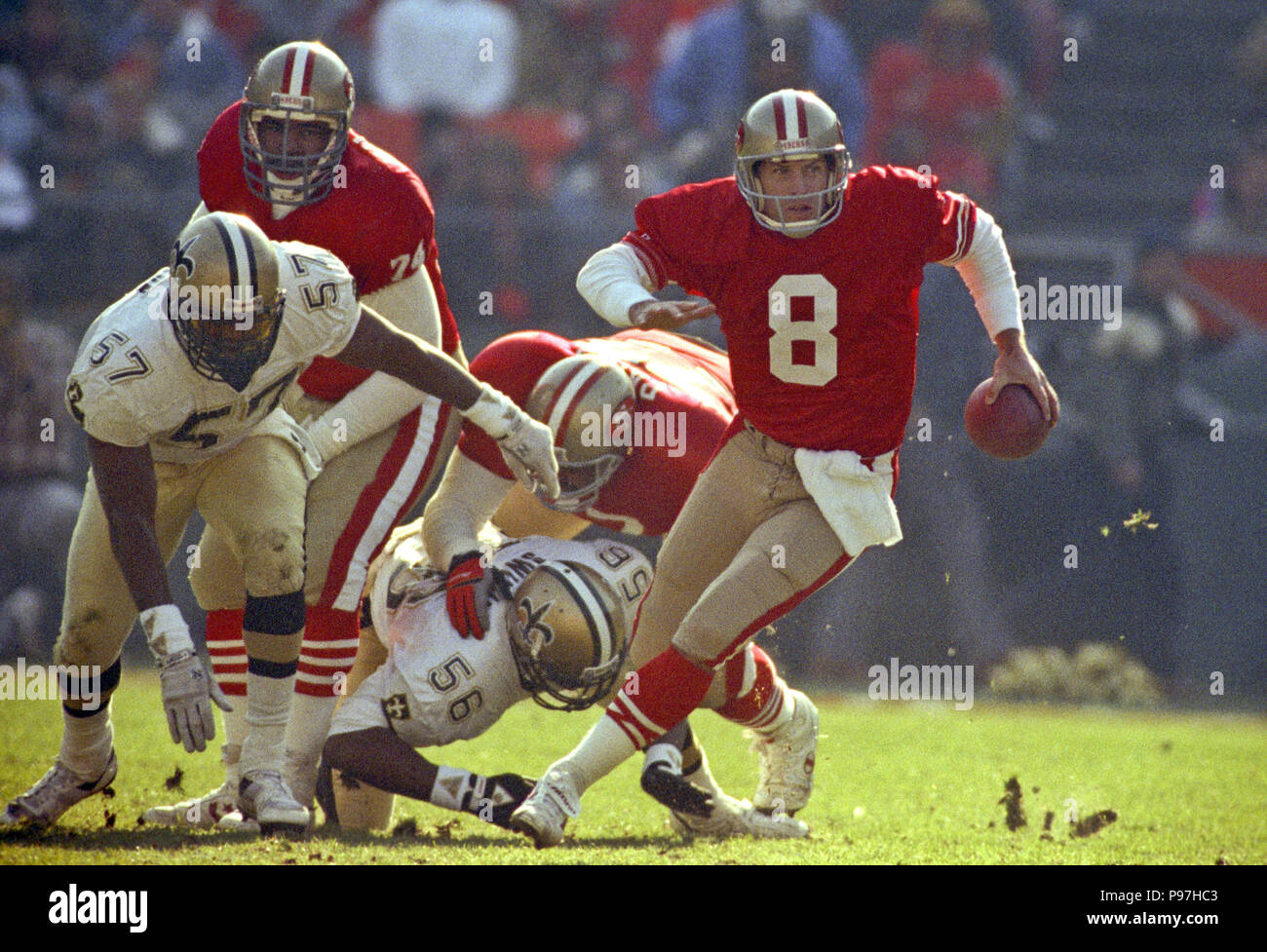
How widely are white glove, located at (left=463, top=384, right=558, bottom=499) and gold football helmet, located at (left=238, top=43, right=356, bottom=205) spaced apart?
746mm

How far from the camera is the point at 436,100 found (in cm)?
907

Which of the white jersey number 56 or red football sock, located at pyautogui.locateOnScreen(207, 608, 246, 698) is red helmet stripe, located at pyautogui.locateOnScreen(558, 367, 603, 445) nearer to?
the white jersey number 56

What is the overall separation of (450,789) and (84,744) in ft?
2.84

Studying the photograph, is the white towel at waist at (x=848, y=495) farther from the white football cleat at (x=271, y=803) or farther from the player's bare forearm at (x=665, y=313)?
the white football cleat at (x=271, y=803)

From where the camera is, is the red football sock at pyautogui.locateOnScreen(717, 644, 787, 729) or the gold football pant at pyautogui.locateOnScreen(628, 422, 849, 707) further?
the red football sock at pyautogui.locateOnScreen(717, 644, 787, 729)

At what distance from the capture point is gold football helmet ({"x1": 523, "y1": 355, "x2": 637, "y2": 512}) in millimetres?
4191

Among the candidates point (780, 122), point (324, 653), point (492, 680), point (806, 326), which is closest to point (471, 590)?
point (492, 680)

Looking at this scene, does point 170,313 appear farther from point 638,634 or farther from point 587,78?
point 587,78

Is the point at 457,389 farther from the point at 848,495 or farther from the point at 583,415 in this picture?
the point at 848,495

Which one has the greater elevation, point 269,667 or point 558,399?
point 558,399

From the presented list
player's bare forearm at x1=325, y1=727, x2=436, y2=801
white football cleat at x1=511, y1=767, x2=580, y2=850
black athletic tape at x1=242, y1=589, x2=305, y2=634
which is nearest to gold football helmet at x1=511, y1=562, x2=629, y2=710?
player's bare forearm at x1=325, y1=727, x2=436, y2=801

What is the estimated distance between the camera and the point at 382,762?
3.81 meters

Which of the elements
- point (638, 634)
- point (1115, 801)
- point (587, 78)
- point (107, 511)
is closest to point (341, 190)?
point (107, 511)

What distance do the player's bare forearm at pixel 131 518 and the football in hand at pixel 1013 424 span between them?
196cm
